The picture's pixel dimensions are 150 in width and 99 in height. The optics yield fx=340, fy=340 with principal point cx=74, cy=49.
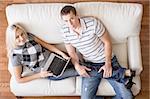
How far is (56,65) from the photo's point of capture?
2520 mm

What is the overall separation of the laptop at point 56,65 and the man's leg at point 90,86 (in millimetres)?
186

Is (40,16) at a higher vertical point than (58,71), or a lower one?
higher

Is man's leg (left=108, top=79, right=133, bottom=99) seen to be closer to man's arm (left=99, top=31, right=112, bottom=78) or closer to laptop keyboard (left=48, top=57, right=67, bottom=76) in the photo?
man's arm (left=99, top=31, right=112, bottom=78)

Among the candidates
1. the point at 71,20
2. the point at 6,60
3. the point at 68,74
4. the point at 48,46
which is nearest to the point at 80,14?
the point at 71,20

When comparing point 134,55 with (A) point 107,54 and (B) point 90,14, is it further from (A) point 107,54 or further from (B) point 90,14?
(B) point 90,14

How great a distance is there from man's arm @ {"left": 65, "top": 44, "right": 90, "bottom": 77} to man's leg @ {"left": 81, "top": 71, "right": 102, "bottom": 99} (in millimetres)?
45

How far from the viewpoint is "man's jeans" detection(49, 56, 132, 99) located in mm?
2455

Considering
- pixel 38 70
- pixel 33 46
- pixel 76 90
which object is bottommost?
pixel 76 90

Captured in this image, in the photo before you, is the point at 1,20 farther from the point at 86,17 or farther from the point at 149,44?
the point at 149,44

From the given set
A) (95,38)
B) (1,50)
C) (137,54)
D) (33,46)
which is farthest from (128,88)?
(1,50)

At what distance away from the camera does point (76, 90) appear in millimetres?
2541

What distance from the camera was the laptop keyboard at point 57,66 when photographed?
2520 millimetres

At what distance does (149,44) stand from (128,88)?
2.40ft

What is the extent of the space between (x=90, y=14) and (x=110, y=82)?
1.73 ft
